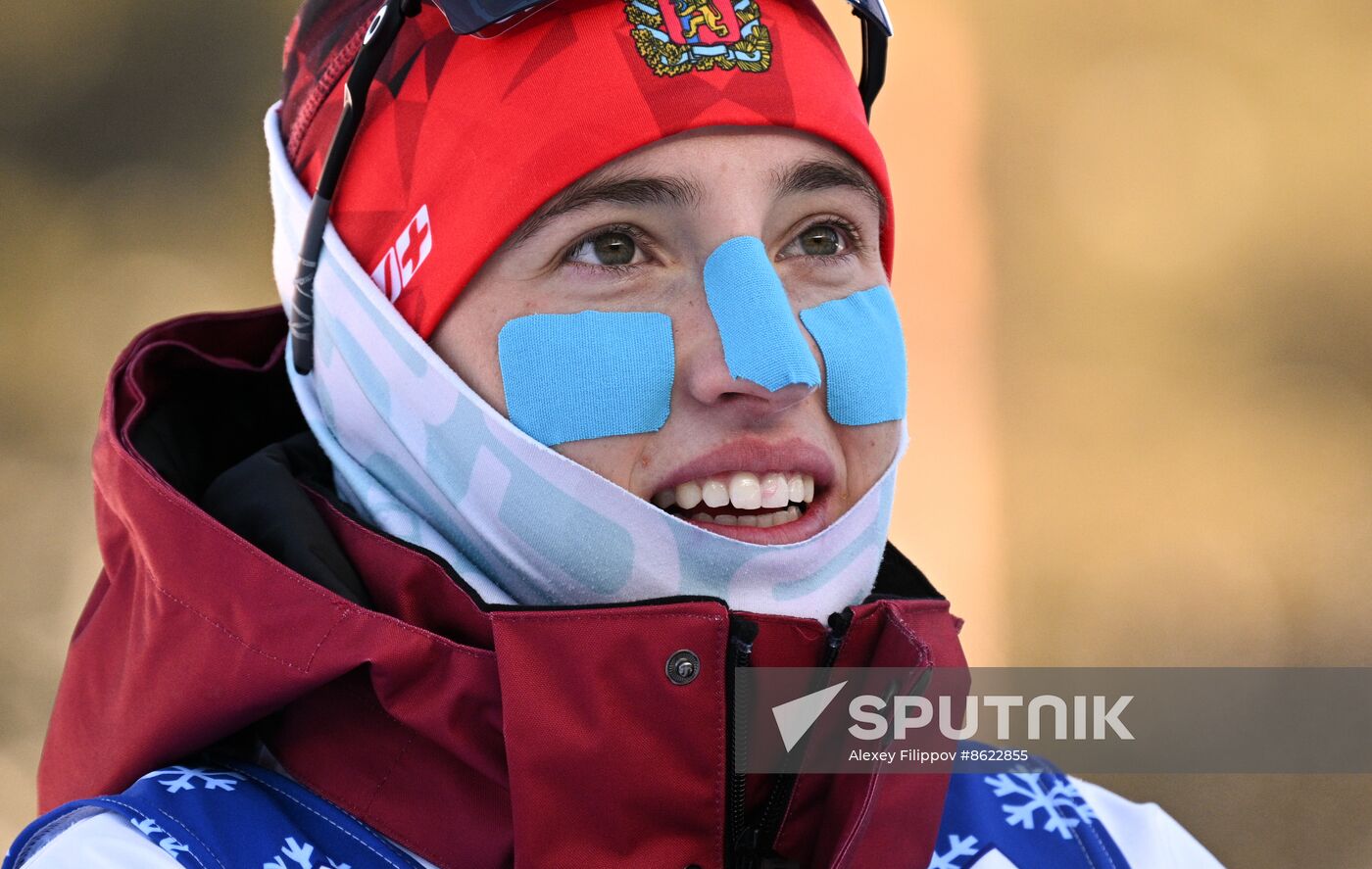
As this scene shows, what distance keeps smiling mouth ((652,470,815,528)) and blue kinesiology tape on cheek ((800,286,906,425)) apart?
0.39ft

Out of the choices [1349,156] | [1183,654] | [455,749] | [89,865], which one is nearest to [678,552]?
[455,749]

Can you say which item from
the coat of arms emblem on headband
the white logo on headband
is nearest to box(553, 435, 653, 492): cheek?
the white logo on headband

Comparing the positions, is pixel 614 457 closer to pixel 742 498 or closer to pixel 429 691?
pixel 742 498

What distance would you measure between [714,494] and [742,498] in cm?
4

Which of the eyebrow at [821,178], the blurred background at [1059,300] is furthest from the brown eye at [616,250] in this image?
the blurred background at [1059,300]

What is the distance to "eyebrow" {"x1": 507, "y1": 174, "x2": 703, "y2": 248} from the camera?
1.91 m

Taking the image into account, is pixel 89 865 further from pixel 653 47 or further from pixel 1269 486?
pixel 1269 486

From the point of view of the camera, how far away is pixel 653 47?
6.48 feet

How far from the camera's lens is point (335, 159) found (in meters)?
2.09

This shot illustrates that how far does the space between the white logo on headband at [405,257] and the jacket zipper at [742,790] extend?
2.29 ft

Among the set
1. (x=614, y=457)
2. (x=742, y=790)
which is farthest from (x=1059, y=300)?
(x=742, y=790)

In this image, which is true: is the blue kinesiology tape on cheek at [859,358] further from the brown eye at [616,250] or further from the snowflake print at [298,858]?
the snowflake print at [298,858]

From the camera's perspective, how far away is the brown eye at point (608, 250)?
192 centimetres

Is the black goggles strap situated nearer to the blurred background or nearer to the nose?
the nose
